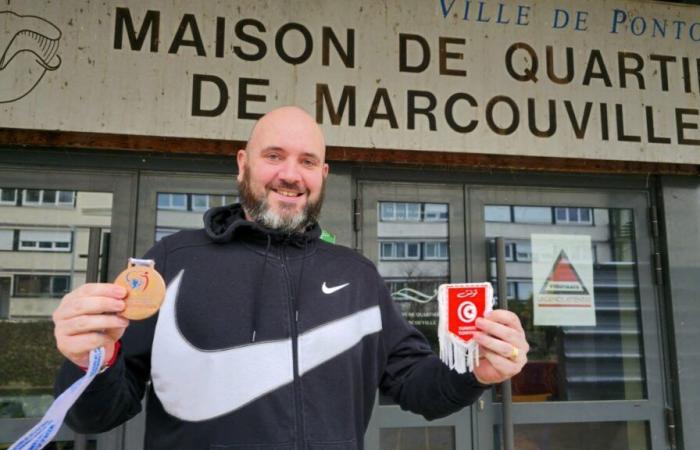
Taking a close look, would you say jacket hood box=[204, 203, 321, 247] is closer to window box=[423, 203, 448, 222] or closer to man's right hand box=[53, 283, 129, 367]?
man's right hand box=[53, 283, 129, 367]

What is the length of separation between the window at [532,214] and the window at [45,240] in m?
2.22

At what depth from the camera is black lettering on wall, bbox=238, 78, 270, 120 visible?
2.63 m

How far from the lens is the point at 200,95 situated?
261cm

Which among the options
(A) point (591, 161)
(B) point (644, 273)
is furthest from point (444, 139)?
(B) point (644, 273)

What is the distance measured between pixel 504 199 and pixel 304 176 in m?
1.78

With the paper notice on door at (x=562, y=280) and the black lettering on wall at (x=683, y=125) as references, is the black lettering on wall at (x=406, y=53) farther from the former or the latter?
the black lettering on wall at (x=683, y=125)

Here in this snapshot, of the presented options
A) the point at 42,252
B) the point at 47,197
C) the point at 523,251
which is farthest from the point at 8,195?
the point at 523,251

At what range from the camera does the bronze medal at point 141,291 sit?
3.14 ft

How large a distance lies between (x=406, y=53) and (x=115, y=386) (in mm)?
2267

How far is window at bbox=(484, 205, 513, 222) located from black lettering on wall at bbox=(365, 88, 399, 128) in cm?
67

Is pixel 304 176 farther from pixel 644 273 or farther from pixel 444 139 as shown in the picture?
pixel 644 273

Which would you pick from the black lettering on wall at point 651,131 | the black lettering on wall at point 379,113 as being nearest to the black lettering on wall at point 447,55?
the black lettering on wall at point 379,113

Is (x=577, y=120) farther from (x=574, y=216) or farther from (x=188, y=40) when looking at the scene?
(x=188, y=40)

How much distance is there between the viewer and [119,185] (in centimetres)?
261
